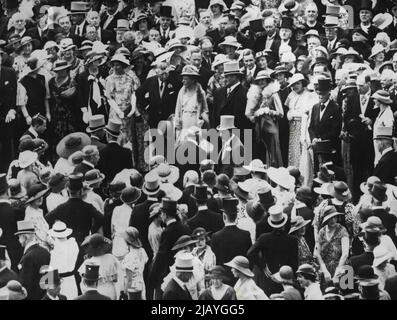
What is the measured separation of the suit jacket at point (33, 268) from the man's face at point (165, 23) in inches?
140

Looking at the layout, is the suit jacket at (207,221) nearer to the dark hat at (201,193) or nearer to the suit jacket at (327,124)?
the dark hat at (201,193)

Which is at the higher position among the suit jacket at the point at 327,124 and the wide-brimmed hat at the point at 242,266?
the suit jacket at the point at 327,124

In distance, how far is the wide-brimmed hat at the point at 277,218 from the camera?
15172 millimetres

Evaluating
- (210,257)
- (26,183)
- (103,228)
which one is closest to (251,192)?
(210,257)

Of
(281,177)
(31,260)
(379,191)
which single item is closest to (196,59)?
(281,177)

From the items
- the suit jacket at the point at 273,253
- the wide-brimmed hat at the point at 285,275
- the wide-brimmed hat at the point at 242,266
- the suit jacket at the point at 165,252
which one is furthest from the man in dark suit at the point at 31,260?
the wide-brimmed hat at the point at 285,275

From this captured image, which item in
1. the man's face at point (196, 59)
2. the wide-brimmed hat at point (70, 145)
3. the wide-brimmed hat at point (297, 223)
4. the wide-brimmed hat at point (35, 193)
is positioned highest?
the man's face at point (196, 59)

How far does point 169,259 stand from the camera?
15.2 meters

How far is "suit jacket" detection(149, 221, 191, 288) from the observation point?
15.2m

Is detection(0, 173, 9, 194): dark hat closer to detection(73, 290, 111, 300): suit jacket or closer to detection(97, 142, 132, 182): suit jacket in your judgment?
detection(97, 142, 132, 182): suit jacket

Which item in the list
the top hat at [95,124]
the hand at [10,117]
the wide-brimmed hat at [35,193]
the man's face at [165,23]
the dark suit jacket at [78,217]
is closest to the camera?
the dark suit jacket at [78,217]

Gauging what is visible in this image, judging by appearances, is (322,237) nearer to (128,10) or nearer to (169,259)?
(169,259)

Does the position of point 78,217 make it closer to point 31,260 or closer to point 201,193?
point 31,260

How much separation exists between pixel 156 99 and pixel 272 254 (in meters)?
2.67
